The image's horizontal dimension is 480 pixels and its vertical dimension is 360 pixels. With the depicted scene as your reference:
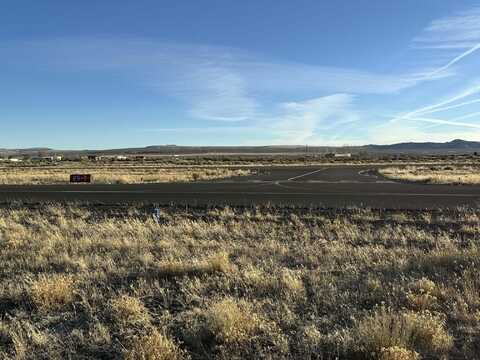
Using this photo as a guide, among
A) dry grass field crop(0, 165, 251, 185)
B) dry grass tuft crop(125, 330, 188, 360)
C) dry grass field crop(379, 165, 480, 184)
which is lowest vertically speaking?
dry grass field crop(0, 165, 251, 185)

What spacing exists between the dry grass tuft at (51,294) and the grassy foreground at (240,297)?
22 mm

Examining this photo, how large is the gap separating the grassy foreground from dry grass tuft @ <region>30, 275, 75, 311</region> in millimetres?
22

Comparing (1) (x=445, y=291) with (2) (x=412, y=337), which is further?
(1) (x=445, y=291)

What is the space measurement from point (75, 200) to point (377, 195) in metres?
16.5

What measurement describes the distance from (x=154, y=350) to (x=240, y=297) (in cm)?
255

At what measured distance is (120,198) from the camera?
26.5m

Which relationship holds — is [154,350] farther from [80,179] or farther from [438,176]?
[438,176]

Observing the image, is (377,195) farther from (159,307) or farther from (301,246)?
(159,307)

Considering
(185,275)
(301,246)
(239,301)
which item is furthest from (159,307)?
(301,246)

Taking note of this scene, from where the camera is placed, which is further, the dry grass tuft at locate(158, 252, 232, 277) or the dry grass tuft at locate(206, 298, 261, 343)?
the dry grass tuft at locate(158, 252, 232, 277)

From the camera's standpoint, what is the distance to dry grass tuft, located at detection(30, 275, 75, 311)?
6.98m

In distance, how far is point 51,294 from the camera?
23.8 feet

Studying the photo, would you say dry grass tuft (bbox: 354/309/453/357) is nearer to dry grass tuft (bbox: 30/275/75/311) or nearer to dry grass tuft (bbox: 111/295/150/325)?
dry grass tuft (bbox: 111/295/150/325)

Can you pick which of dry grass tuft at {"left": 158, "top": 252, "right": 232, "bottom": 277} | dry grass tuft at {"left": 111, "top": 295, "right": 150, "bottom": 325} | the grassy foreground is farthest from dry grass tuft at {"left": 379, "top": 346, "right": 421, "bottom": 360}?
dry grass tuft at {"left": 158, "top": 252, "right": 232, "bottom": 277}
